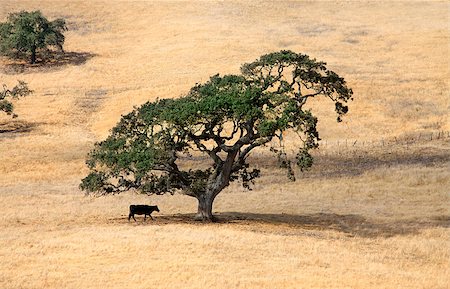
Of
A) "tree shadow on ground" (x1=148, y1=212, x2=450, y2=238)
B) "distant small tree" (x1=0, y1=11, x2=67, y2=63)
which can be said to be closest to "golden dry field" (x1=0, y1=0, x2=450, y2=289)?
"tree shadow on ground" (x1=148, y1=212, x2=450, y2=238)

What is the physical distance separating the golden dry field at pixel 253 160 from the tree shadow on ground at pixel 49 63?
14.2 inches

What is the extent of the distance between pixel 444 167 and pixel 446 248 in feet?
65.6

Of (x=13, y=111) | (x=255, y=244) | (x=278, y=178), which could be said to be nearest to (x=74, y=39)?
(x=13, y=111)

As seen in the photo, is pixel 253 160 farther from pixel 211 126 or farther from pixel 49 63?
pixel 49 63

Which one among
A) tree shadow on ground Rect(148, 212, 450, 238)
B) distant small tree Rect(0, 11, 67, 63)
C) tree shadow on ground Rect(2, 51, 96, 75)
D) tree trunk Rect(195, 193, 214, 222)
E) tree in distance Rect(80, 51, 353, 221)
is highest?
distant small tree Rect(0, 11, 67, 63)

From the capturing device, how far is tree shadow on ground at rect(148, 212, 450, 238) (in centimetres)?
3588

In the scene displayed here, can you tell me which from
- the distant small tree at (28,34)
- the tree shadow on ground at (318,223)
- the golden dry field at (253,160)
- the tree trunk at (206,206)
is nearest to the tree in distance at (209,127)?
the tree trunk at (206,206)

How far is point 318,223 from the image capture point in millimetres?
38500

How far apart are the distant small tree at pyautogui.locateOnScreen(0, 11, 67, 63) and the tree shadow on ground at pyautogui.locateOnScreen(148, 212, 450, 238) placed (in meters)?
54.7

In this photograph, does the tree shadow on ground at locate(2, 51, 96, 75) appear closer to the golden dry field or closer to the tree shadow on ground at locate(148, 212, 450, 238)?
the golden dry field

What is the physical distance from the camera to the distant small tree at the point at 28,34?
8788 cm

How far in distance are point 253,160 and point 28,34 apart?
141ft

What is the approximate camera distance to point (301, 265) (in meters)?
27.9

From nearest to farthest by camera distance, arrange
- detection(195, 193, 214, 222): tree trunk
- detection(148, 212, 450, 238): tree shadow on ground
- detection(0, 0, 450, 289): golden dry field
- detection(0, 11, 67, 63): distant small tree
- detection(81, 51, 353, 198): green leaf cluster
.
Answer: detection(0, 0, 450, 289): golden dry field < detection(81, 51, 353, 198): green leaf cluster < detection(148, 212, 450, 238): tree shadow on ground < detection(195, 193, 214, 222): tree trunk < detection(0, 11, 67, 63): distant small tree
